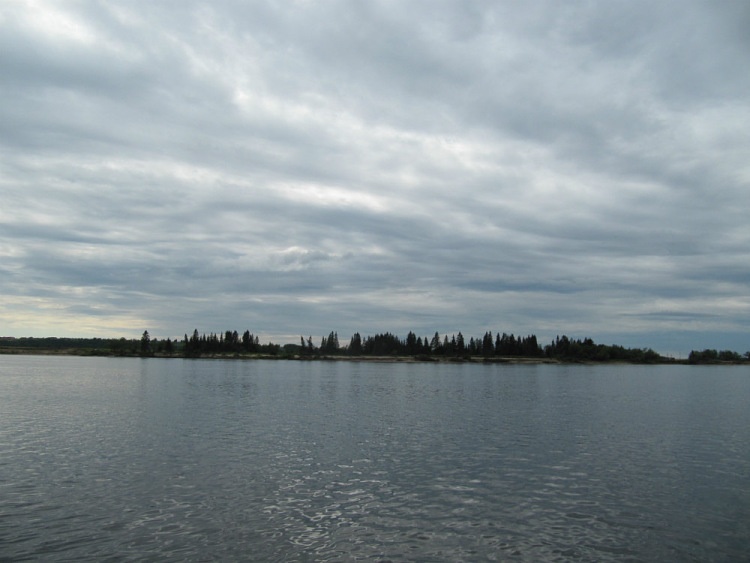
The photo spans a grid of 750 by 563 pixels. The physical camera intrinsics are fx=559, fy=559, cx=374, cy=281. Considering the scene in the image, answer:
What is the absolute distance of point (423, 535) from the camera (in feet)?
82.6

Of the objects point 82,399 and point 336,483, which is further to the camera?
point 82,399

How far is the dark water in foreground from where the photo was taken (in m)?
23.9

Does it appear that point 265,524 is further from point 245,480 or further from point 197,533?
point 245,480

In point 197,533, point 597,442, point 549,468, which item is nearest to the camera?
point 197,533

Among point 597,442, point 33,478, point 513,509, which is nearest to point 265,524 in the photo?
point 513,509

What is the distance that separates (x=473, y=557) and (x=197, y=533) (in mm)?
12003

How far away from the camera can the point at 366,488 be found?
107ft

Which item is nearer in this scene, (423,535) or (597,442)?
(423,535)

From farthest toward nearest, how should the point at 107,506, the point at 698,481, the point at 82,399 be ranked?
the point at 82,399 → the point at 698,481 → the point at 107,506

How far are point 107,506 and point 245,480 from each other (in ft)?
26.5

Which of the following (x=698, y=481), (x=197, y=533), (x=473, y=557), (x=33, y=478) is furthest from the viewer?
(x=698, y=481)

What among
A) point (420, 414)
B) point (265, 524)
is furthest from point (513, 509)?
point (420, 414)

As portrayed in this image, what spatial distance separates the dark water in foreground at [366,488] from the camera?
23.9m

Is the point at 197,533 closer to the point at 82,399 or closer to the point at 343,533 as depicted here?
the point at 343,533
